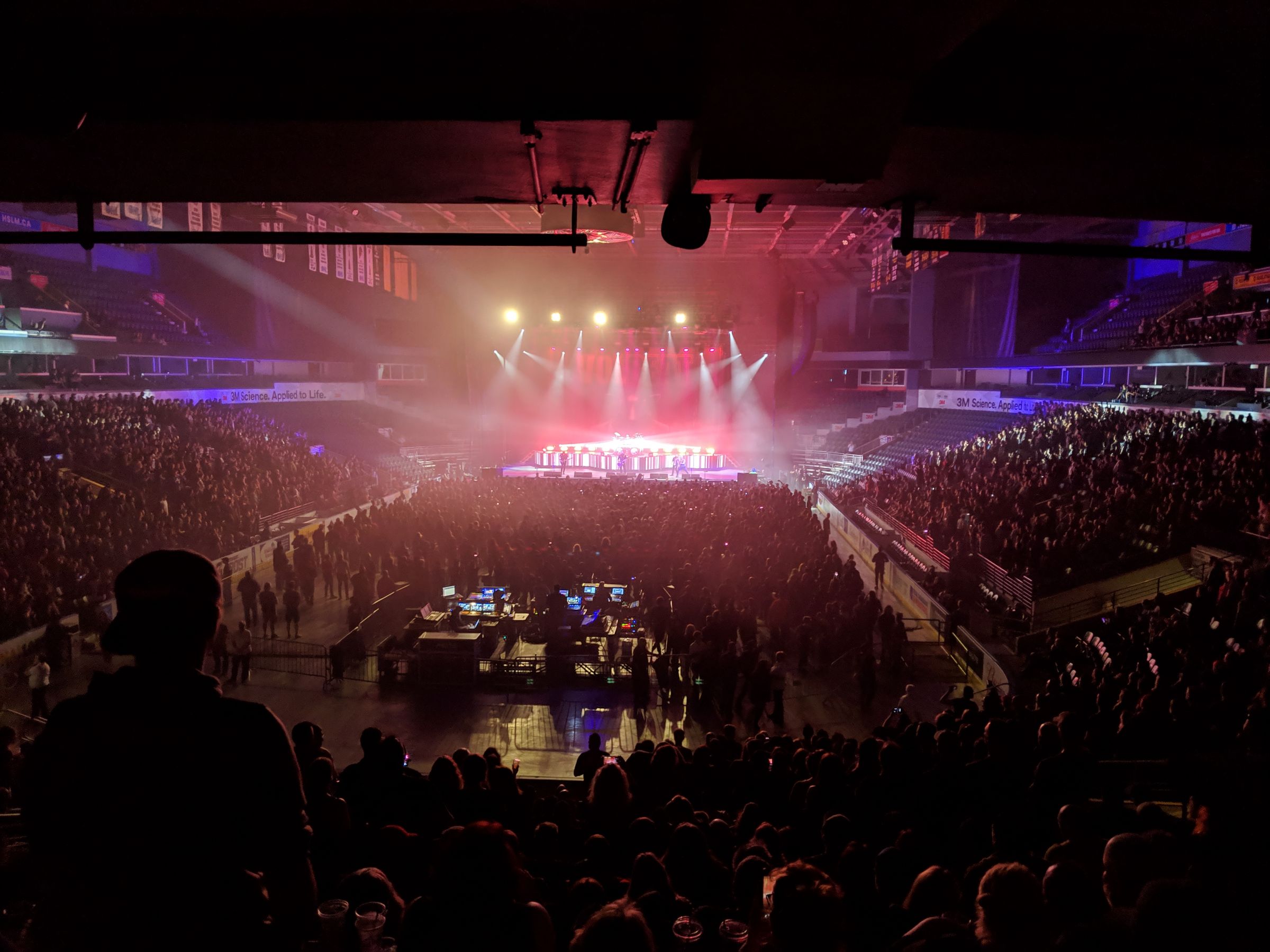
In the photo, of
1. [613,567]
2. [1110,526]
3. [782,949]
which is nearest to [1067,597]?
[1110,526]

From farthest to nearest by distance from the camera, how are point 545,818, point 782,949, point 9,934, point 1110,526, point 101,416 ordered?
point 101,416
point 1110,526
point 545,818
point 9,934
point 782,949

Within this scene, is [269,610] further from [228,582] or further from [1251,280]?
[1251,280]

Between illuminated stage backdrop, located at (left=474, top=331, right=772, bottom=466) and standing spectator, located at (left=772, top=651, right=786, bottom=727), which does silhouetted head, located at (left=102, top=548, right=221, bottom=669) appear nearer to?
standing spectator, located at (left=772, top=651, right=786, bottom=727)

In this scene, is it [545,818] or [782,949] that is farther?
[545,818]

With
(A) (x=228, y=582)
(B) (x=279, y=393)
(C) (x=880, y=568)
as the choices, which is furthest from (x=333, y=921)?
(B) (x=279, y=393)

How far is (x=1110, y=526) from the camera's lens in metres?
12.5

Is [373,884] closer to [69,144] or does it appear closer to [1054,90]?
[69,144]

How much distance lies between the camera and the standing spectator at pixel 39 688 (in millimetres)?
8375

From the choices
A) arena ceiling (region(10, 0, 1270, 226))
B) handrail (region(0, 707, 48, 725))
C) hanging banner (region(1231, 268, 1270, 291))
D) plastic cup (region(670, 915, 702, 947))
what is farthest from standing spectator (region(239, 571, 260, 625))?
hanging banner (region(1231, 268, 1270, 291))

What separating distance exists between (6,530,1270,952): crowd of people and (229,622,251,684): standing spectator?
3119 mm

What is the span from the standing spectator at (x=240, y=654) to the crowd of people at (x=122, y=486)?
116 inches

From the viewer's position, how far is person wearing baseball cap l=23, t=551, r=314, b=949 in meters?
1.46

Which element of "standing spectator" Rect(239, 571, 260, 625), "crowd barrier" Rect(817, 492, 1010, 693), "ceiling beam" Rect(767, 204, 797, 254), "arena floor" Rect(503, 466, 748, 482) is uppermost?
"ceiling beam" Rect(767, 204, 797, 254)

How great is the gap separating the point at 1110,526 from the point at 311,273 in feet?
101
